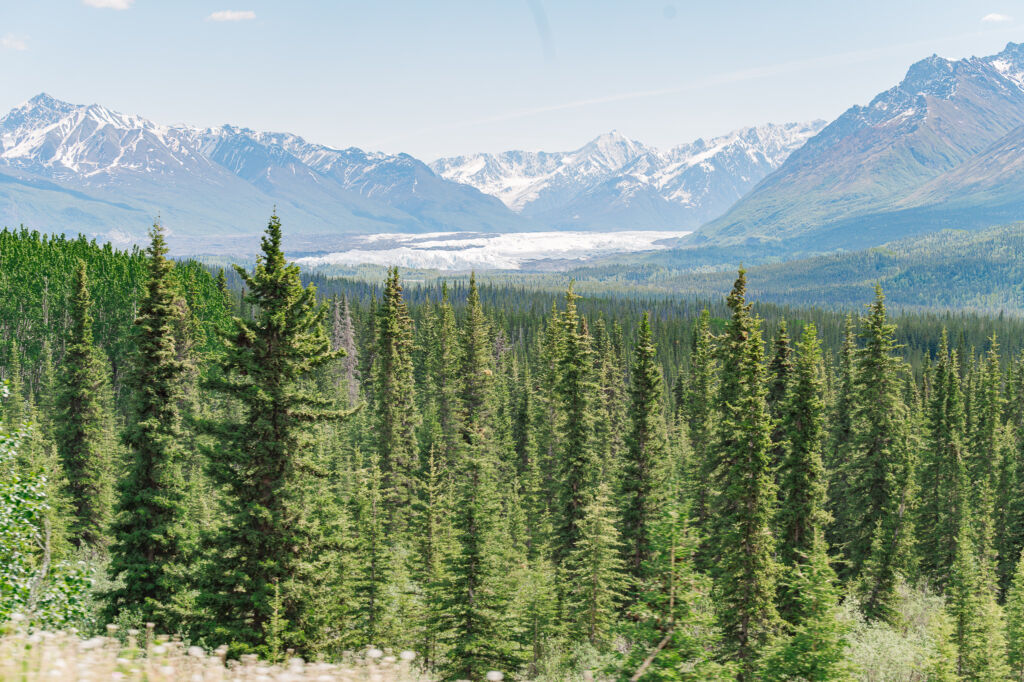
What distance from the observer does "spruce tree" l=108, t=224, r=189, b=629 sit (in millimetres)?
27328

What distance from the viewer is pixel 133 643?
10312 millimetres

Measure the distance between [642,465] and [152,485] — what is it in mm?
26294

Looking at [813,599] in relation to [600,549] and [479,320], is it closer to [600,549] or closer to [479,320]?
[600,549]

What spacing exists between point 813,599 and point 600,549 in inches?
499

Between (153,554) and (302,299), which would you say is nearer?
(302,299)

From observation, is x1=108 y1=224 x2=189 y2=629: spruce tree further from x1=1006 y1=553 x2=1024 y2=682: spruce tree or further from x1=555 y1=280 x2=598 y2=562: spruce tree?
x1=1006 y1=553 x2=1024 y2=682: spruce tree

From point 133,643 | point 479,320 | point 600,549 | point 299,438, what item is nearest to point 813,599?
point 600,549

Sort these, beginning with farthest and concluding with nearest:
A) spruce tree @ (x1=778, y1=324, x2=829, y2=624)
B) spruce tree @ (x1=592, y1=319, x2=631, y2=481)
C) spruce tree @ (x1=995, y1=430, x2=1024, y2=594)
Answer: spruce tree @ (x1=592, y1=319, x2=631, y2=481)
spruce tree @ (x1=995, y1=430, x2=1024, y2=594)
spruce tree @ (x1=778, y1=324, x2=829, y2=624)

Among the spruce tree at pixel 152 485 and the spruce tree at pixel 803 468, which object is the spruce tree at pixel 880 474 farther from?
the spruce tree at pixel 152 485

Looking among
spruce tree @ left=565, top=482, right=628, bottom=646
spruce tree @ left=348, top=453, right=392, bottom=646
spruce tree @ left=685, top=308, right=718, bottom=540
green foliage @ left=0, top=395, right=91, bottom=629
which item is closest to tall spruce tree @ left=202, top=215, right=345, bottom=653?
green foliage @ left=0, top=395, right=91, bottom=629

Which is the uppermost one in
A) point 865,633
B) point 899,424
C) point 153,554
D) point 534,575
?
point 899,424

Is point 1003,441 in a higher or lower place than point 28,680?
lower

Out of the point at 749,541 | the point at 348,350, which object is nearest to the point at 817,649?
the point at 749,541

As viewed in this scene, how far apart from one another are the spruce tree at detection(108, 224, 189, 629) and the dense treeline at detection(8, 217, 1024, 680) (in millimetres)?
105
